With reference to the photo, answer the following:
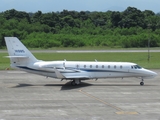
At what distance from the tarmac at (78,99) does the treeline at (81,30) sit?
54.0 metres

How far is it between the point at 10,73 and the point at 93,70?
44.4ft

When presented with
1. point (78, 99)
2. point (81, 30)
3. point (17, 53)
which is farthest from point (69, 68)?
point (81, 30)

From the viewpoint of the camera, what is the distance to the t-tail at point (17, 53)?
40.1m

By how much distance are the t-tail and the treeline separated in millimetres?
56119

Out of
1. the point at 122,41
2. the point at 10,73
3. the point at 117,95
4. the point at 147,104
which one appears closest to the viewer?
the point at 147,104

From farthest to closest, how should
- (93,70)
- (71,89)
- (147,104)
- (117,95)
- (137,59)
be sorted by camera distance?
(137,59)
(93,70)
(71,89)
(117,95)
(147,104)

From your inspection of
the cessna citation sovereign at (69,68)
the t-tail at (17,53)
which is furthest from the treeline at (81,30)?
the t-tail at (17,53)

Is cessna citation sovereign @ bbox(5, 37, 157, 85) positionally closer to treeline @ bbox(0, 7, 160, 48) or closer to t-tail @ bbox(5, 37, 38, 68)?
t-tail @ bbox(5, 37, 38, 68)

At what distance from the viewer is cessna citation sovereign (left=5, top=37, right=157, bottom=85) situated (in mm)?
39875

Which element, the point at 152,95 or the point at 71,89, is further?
the point at 71,89

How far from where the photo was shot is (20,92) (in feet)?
116

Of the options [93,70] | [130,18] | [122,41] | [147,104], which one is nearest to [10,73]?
[93,70]

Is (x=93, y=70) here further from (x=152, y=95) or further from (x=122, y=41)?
(x=122, y=41)

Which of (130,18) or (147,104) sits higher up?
(130,18)
